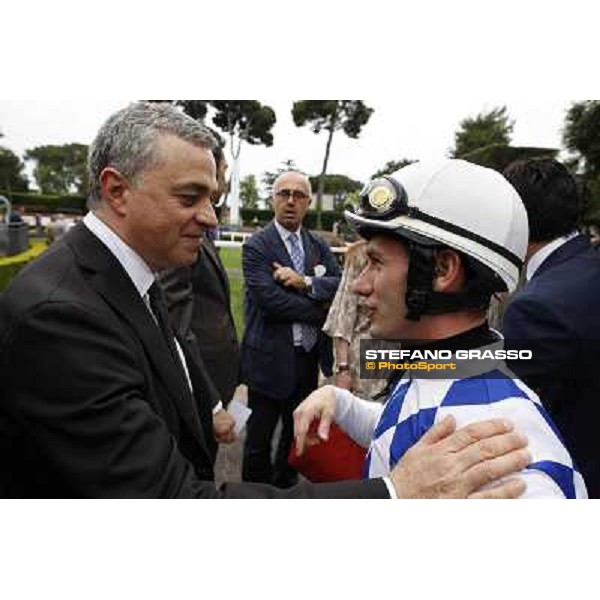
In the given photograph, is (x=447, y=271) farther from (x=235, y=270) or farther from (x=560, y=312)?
(x=235, y=270)

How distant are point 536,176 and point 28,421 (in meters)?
1.65

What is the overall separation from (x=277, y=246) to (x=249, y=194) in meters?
1.48

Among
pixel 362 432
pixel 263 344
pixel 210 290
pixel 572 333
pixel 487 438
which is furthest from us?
pixel 263 344

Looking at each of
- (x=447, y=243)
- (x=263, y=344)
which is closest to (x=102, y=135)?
(x=447, y=243)

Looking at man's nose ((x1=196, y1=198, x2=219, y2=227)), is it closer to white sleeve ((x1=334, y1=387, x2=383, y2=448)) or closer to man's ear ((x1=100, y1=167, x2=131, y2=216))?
man's ear ((x1=100, y1=167, x2=131, y2=216))

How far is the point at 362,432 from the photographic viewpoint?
1.53 m

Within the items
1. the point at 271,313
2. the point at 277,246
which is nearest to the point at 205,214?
the point at 271,313

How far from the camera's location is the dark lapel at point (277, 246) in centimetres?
330

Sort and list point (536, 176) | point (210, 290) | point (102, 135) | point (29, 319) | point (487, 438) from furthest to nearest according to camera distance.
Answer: point (210, 290) < point (536, 176) < point (102, 135) < point (29, 319) < point (487, 438)

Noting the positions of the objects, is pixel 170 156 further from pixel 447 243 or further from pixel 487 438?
pixel 487 438

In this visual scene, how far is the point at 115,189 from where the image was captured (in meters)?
1.38

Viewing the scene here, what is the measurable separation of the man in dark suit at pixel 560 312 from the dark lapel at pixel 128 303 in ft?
3.08

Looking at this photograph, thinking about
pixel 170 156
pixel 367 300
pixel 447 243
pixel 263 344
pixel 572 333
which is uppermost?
pixel 170 156
